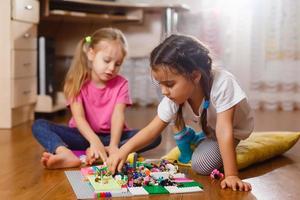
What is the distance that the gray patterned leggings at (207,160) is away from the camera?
51.8 inches

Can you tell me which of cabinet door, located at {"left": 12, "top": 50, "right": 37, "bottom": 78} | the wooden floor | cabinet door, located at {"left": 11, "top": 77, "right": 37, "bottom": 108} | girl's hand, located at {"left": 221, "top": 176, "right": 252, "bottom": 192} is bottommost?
the wooden floor

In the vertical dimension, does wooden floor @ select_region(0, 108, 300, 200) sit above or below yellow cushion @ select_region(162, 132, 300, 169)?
below

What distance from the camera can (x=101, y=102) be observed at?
1677 millimetres

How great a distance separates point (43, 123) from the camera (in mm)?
1581

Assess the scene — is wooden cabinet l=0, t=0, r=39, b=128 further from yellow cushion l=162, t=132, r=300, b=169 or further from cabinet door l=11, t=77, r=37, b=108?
yellow cushion l=162, t=132, r=300, b=169

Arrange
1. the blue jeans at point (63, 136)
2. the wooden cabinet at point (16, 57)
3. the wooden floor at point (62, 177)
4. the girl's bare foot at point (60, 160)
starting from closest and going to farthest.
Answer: the wooden floor at point (62, 177) < the girl's bare foot at point (60, 160) < the blue jeans at point (63, 136) < the wooden cabinet at point (16, 57)

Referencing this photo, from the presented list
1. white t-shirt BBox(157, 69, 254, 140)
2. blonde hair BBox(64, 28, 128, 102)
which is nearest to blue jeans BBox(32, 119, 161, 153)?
blonde hair BBox(64, 28, 128, 102)

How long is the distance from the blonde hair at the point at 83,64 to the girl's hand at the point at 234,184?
2.14ft

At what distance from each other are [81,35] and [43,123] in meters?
1.63

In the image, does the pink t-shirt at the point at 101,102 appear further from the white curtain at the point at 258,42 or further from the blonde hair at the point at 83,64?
the white curtain at the point at 258,42

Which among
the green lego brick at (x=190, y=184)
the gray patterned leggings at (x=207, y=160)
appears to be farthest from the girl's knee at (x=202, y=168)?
the green lego brick at (x=190, y=184)

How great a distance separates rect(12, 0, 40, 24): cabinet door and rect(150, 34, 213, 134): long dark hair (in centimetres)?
108

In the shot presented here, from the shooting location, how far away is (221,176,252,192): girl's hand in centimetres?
116

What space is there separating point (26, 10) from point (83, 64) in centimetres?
66
